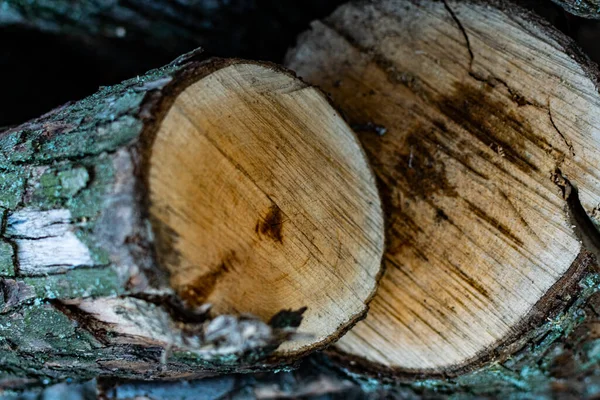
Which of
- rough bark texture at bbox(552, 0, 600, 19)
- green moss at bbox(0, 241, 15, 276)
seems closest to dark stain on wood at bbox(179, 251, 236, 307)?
green moss at bbox(0, 241, 15, 276)

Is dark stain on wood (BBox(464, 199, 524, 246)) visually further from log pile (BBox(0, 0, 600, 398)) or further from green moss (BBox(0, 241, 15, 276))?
green moss (BBox(0, 241, 15, 276))

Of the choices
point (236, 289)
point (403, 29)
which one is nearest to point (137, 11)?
point (403, 29)

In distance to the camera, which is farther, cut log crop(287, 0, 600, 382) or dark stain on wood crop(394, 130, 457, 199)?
dark stain on wood crop(394, 130, 457, 199)

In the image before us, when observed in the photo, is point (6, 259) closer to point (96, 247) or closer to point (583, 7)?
point (96, 247)

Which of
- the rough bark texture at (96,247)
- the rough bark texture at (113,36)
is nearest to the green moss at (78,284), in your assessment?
the rough bark texture at (96,247)

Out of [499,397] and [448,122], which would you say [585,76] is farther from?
[499,397]

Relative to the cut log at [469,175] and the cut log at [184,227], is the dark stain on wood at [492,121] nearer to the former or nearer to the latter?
the cut log at [469,175]
